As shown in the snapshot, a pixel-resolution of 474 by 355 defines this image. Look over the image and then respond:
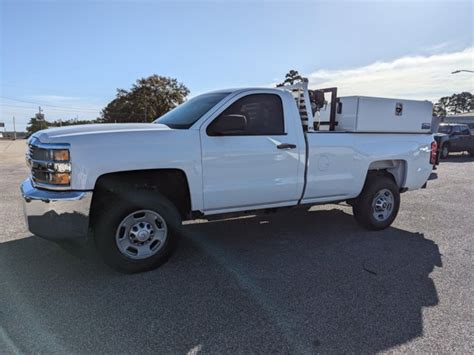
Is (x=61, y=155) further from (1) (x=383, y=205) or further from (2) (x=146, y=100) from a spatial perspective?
(2) (x=146, y=100)

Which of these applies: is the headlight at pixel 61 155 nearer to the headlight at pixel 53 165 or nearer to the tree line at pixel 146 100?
the headlight at pixel 53 165

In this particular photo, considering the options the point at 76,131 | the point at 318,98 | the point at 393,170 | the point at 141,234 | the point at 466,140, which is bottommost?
the point at 466,140

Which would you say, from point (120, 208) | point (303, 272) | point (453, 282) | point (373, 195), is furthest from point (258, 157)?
point (453, 282)

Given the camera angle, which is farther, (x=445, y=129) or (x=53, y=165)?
(x=445, y=129)

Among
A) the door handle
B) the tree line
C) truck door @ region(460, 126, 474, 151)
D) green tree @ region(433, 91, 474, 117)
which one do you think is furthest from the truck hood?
green tree @ region(433, 91, 474, 117)

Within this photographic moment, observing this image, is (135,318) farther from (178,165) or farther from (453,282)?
(453,282)

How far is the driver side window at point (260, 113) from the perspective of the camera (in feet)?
14.1

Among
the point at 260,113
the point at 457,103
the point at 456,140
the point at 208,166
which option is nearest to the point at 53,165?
the point at 208,166

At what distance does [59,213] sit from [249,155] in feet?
6.92

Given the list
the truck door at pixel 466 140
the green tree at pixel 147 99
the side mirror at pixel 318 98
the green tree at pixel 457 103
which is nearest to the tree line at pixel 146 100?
the green tree at pixel 147 99

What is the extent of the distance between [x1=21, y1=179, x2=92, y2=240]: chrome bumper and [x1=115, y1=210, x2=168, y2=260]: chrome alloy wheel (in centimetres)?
39

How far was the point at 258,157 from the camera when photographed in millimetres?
4234

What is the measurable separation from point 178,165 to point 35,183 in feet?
4.79

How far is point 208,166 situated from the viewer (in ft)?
13.0
